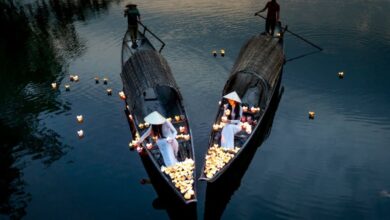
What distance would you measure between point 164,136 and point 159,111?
3249 mm

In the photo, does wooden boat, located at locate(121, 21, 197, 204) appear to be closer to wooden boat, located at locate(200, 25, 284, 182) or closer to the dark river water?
wooden boat, located at locate(200, 25, 284, 182)

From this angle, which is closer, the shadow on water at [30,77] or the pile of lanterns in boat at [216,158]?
the pile of lanterns in boat at [216,158]

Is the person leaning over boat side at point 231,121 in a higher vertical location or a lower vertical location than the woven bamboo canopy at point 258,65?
lower

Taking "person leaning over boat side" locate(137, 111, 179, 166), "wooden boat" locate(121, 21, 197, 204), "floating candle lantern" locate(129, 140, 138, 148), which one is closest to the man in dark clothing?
"wooden boat" locate(121, 21, 197, 204)

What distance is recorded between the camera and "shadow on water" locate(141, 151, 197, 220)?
9.85 metres

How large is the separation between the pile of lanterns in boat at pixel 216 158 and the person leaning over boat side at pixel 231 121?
0.84ft

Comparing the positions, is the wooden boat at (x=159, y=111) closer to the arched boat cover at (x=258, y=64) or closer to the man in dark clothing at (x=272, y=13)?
the arched boat cover at (x=258, y=64)

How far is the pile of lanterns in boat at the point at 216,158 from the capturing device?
10148mm

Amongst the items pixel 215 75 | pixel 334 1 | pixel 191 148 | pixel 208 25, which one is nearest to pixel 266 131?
pixel 191 148

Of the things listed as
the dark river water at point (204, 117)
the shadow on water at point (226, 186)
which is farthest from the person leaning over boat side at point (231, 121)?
the dark river water at point (204, 117)

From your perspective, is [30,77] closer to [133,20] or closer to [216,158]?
[133,20]

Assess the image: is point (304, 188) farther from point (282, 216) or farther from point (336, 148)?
point (336, 148)

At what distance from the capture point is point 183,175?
33.0 feet

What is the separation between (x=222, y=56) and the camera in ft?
66.3
